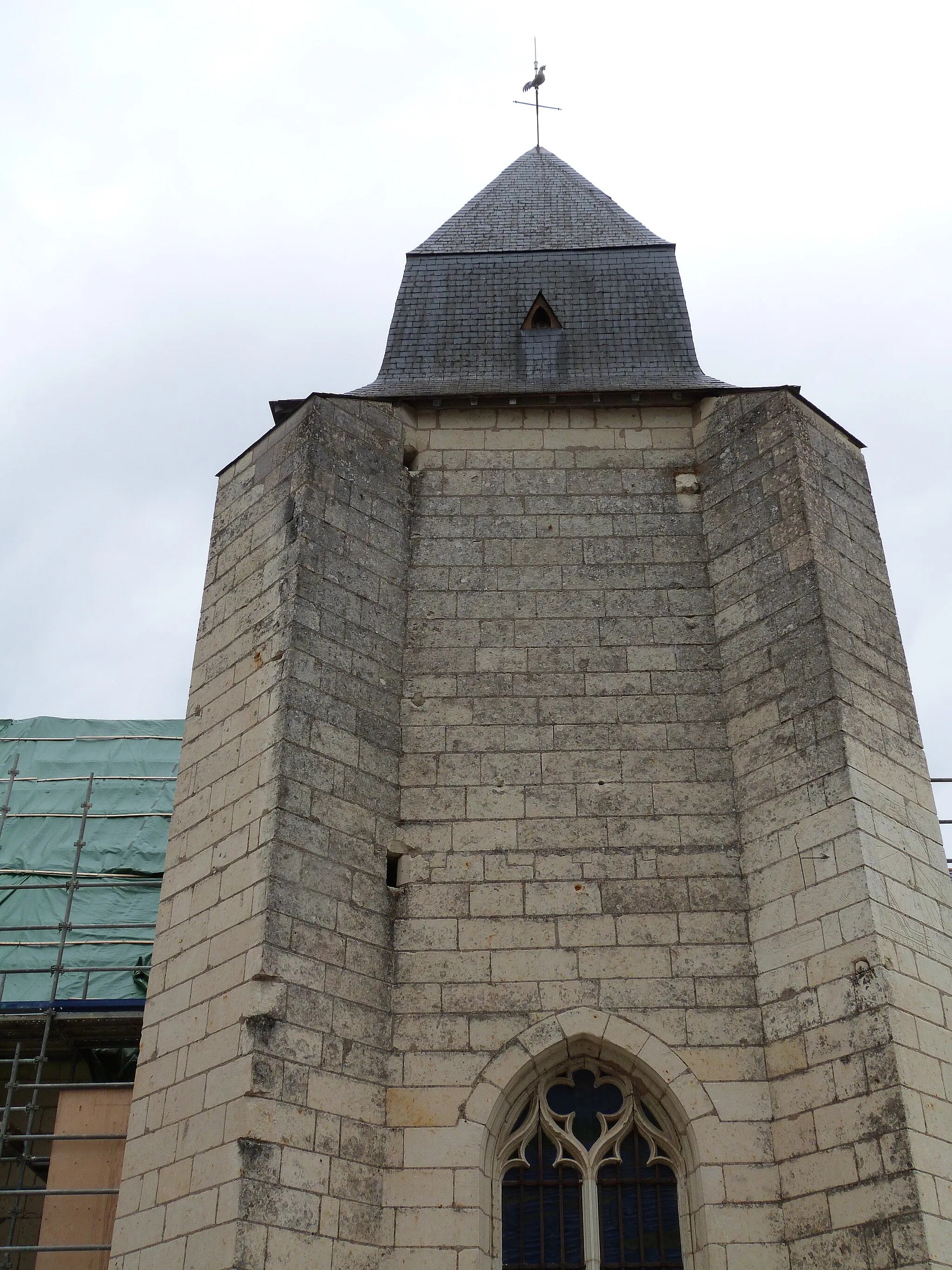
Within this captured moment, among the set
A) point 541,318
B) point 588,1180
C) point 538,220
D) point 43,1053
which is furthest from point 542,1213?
point 538,220

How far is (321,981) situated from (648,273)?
6.72 m

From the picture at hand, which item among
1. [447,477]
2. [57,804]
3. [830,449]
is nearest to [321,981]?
[447,477]

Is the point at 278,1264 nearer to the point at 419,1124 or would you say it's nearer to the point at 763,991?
the point at 419,1124

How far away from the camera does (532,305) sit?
11078 millimetres

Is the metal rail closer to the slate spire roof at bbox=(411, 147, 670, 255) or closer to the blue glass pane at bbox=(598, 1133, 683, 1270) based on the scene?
the blue glass pane at bbox=(598, 1133, 683, 1270)

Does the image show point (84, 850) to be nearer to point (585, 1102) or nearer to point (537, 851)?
point (537, 851)

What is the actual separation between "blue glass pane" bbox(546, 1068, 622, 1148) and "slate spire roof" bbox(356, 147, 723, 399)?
469 centimetres

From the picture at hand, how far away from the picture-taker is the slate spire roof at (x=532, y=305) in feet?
33.8

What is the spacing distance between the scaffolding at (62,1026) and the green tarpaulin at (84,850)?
2cm

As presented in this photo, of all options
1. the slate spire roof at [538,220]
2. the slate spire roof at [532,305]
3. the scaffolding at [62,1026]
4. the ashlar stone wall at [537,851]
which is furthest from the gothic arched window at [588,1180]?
the slate spire roof at [538,220]

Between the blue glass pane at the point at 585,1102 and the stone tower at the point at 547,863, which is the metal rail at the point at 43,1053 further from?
the blue glass pane at the point at 585,1102

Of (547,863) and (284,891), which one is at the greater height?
(547,863)

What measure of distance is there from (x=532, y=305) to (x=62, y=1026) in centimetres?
652

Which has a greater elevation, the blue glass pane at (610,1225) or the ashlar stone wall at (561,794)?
the ashlar stone wall at (561,794)
